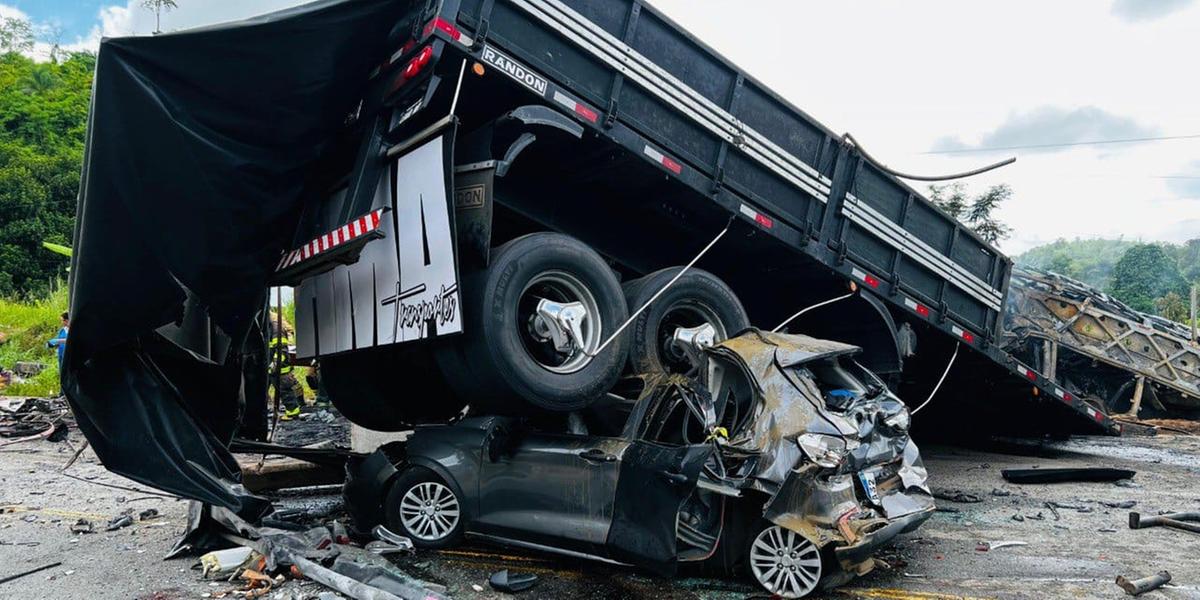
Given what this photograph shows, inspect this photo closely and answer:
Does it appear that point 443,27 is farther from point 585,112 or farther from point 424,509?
point 424,509

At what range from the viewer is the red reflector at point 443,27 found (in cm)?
421

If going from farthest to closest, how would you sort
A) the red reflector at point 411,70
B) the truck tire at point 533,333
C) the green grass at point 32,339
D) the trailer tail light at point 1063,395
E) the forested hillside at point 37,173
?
the forested hillside at point 37,173 → the green grass at point 32,339 → the trailer tail light at point 1063,395 → the truck tire at point 533,333 → the red reflector at point 411,70

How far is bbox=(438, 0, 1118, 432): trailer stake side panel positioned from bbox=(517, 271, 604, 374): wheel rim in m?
0.99

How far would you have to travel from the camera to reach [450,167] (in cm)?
455

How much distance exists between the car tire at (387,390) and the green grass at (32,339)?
33.7 ft

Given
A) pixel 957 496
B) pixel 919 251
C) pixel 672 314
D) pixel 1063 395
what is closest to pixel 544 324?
pixel 672 314

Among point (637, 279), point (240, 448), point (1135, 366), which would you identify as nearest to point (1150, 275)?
point (1135, 366)

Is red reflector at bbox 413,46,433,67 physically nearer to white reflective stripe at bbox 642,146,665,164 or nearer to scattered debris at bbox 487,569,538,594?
white reflective stripe at bbox 642,146,665,164

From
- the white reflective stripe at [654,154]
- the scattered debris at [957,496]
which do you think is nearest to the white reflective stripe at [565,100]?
the white reflective stripe at [654,154]

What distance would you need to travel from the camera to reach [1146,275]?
3328 cm

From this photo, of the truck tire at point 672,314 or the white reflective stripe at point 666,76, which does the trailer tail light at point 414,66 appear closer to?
the white reflective stripe at point 666,76

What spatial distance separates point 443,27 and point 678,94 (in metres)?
1.67

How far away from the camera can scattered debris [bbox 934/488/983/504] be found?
21.2 feet

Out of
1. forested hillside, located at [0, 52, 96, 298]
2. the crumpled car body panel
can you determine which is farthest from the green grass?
the crumpled car body panel
